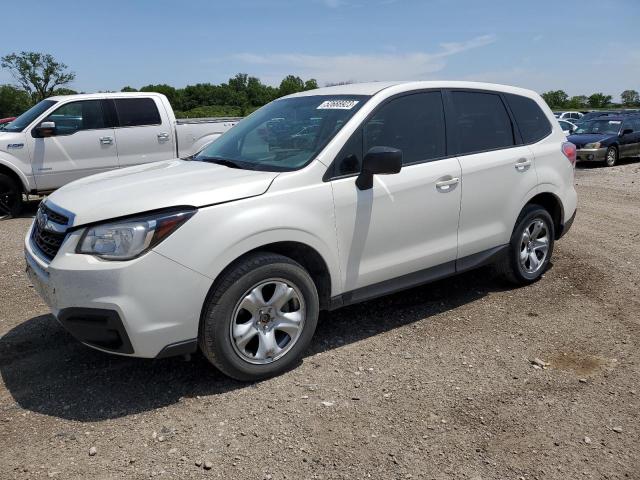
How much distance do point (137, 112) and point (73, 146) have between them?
1220mm

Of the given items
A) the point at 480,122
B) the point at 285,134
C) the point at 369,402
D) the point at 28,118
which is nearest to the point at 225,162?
the point at 285,134

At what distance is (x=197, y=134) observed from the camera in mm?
10039

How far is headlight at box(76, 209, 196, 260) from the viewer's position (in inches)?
120

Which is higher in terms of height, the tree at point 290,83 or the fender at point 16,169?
the tree at point 290,83

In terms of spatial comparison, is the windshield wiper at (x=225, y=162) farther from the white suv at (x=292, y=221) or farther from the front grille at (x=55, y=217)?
the front grille at (x=55, y=217)

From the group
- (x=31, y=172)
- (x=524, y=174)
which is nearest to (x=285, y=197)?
(x=524, y=174)

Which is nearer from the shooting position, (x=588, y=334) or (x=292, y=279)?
(x=292, y=279)

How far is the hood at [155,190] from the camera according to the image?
10.4ft

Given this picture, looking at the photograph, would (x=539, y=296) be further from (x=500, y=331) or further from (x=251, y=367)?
(x=251, y=367)

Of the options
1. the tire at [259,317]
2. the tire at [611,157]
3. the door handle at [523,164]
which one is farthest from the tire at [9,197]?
the tire at [611,157]

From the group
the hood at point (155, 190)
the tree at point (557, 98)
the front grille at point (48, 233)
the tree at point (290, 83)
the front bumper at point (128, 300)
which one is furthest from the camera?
the tree at point (557, 98)

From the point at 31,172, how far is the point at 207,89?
75.4 m

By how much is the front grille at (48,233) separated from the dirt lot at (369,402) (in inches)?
33.0

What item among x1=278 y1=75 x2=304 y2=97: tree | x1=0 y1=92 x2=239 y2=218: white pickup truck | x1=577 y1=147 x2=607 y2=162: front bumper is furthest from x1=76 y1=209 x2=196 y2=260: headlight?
x1=278 y1=75 x2=304 y2=97: tree
